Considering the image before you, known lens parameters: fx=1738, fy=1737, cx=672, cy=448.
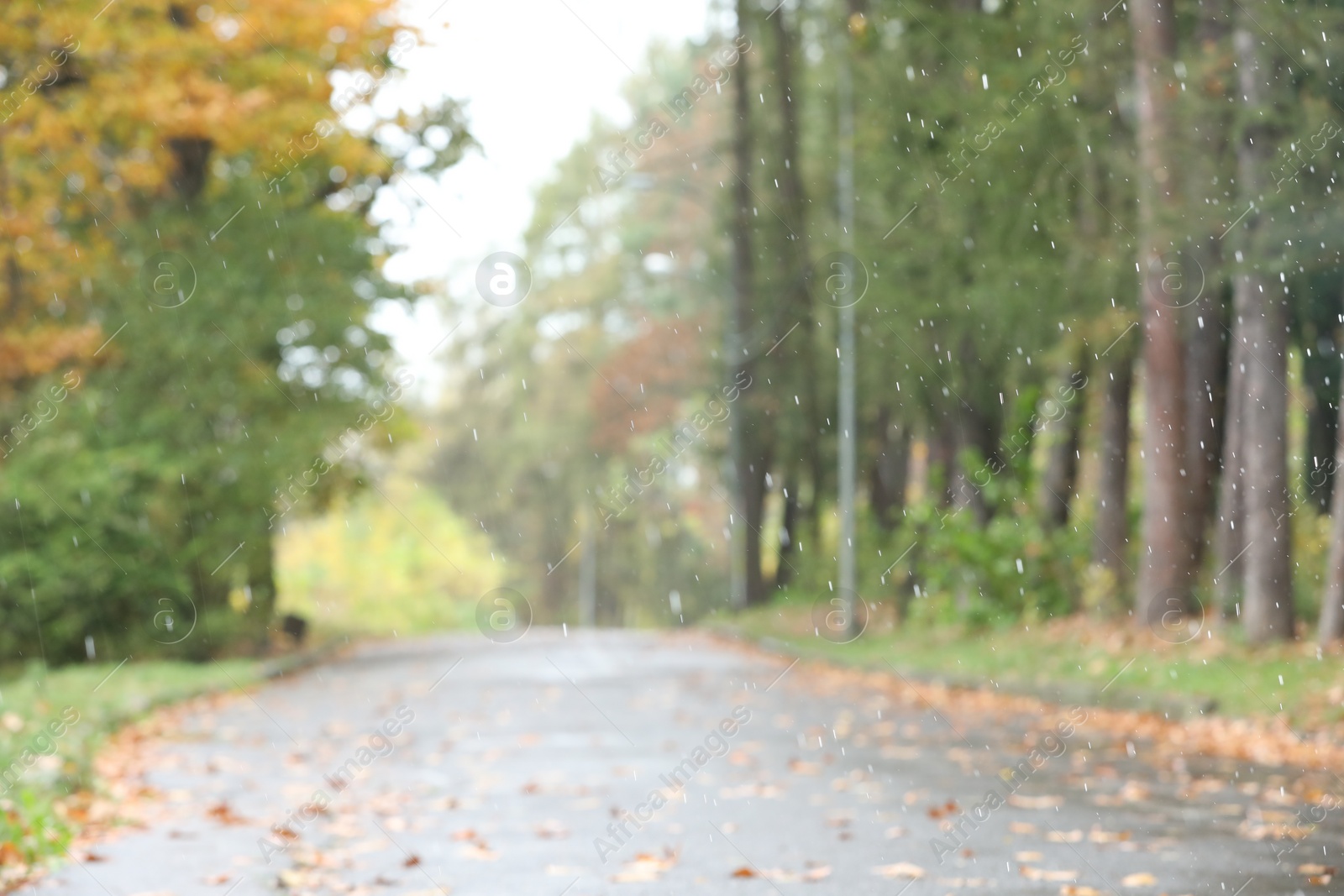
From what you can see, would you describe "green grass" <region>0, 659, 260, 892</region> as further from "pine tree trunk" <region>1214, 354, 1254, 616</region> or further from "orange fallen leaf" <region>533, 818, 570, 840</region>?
"pine tree trunk" <region>1214, 354, 1254, 616</region>

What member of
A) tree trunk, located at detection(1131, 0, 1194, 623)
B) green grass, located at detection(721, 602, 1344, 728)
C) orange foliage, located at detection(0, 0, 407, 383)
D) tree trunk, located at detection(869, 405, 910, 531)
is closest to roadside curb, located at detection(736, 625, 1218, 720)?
green grass, located at detection(721, 602, 1344, 728)

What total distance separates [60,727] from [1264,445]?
11758 millimetres

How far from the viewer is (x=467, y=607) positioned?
2680 inches

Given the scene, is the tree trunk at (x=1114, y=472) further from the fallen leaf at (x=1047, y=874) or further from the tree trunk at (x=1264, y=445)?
the fallen leaf at (x=1047, y=874)

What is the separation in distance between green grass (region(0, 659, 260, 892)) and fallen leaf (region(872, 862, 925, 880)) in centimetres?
378

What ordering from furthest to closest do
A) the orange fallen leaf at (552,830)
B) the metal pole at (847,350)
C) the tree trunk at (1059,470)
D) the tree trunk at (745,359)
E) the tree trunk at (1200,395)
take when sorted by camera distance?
the tree trunk at (745,359)
the metal pole at (847,350)
the tree trunk at (1059,470)
the tree trunk at (1200,395)
the orange fallen leaf at (552,830)

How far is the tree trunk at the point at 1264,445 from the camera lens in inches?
685

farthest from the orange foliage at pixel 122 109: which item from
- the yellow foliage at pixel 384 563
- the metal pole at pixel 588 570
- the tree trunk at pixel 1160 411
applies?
the metal pole at pixel 588 570

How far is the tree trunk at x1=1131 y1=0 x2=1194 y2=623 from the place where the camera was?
773 inches

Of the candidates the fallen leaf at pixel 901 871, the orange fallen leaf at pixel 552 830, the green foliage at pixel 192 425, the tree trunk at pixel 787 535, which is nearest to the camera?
the fallen leaf at pixel 901 871

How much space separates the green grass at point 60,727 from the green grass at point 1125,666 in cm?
887

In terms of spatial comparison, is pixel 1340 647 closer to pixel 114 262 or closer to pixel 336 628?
pixel 114 262

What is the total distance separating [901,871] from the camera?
776 centimetres

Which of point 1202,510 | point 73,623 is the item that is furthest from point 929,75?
point 73,623
